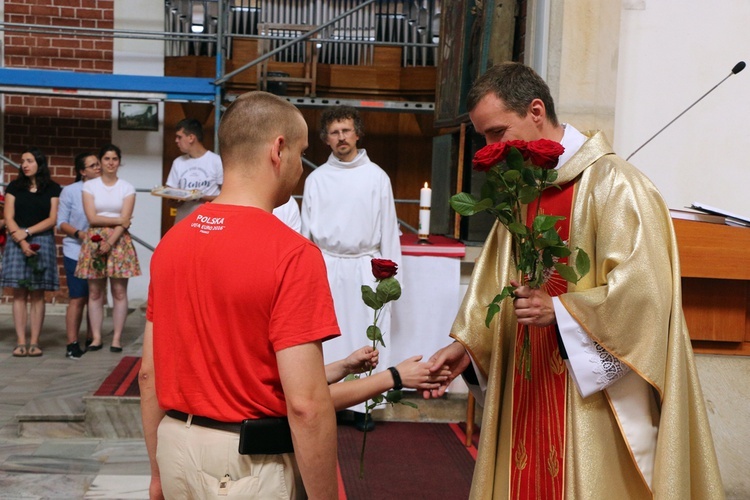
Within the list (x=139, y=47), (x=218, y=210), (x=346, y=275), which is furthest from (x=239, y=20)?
Answer: (x=218, y=210)

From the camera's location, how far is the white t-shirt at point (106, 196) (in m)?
6.48

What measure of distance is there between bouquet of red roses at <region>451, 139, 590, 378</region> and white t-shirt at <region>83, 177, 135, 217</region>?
4.85m

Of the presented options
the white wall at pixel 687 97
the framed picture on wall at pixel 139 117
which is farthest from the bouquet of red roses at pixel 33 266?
the white wall at pixel 687 97

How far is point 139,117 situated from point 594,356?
24.2 feet

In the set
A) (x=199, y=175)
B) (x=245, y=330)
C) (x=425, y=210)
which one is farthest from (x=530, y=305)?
(x=199, y=175)

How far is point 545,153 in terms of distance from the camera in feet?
6.52

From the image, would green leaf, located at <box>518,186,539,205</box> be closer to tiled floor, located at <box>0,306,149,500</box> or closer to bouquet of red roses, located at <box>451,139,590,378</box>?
bouquet of red roses, located at <box>451,139,590,378</box>

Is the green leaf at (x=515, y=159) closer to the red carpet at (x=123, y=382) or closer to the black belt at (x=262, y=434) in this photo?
the black belt at (x=262, y=434)

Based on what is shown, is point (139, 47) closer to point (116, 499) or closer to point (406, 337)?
point (406, 337)

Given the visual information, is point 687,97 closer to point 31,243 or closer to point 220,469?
point 220,469

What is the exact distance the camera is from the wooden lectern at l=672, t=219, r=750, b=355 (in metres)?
3.23

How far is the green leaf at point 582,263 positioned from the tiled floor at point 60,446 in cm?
275

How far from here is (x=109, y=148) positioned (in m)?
6.50

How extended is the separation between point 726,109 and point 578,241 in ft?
7.54
